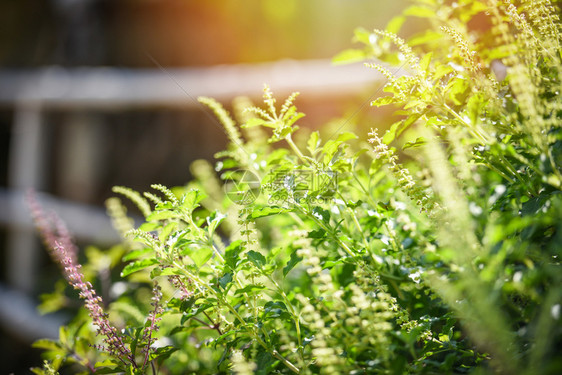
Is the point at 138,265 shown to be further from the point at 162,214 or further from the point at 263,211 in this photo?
the point at 263,211

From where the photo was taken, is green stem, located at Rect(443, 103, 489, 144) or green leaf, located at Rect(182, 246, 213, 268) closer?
green stem, located at Rect(443, 103, 489, 144)

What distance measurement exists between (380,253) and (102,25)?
189 inches

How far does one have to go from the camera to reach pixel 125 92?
4.49m

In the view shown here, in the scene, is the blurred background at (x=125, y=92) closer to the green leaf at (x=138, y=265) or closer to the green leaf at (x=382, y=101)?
the green leaf at (x=382, y=101)

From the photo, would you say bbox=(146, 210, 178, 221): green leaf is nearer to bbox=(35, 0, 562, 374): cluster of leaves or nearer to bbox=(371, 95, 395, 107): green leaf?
bbox=(35, 0, 562, 374): cluster of leaves

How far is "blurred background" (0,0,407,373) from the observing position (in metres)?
4.11

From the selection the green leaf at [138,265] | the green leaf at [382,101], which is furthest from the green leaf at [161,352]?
the green leaf at [382,101]

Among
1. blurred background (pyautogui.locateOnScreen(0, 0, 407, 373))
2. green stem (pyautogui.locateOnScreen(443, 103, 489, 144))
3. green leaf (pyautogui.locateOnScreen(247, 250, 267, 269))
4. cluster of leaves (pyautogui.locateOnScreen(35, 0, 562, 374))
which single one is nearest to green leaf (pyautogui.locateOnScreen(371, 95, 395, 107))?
cluster of leaves (pyautogui.locateOnScreen(35, 0, 562, 374))

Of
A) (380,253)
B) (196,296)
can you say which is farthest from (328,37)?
(196,296)

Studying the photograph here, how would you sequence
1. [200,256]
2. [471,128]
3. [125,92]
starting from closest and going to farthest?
1. [471,128]
2. [200,256]
3. [125,92]

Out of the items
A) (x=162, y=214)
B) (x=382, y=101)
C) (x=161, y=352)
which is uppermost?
(x=382, y=101)

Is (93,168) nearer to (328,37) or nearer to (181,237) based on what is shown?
(328,37)

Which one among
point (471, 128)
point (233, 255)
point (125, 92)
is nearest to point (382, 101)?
point (471, 128)

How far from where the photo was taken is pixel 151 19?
489cm
